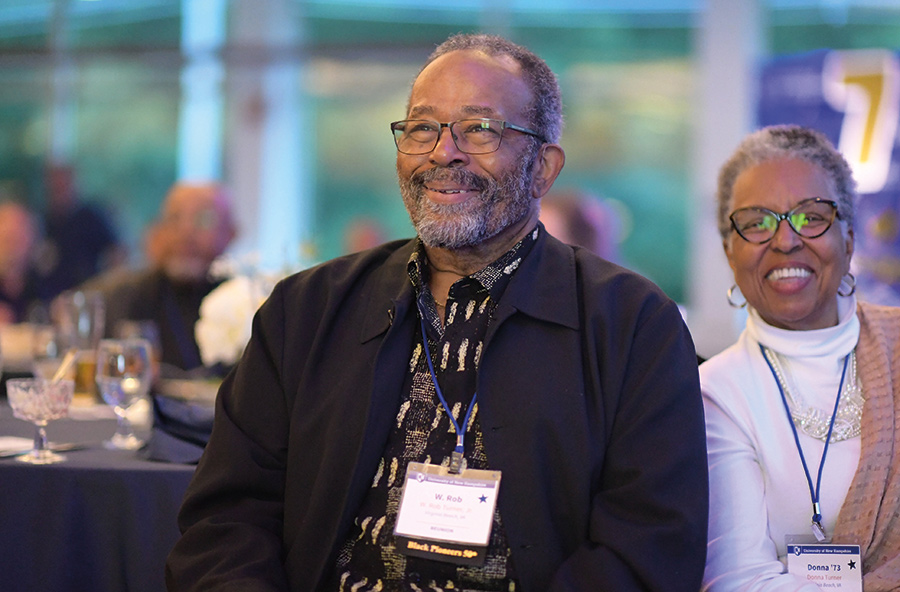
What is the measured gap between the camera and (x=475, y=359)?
2010 mm

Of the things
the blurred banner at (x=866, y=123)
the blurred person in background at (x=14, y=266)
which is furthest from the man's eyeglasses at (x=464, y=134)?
the blurred banner at (x=866, y=123)

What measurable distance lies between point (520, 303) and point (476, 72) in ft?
1.64

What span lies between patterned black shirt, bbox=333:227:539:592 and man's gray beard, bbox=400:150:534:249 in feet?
0.26

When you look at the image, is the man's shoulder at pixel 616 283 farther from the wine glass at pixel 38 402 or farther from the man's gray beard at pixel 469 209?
A: the wine glass at pixel 38 402

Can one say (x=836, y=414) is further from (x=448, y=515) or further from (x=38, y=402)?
(x=38, y=402)

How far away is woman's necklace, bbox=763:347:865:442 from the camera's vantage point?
7.12 ft

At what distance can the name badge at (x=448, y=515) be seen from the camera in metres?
1.81

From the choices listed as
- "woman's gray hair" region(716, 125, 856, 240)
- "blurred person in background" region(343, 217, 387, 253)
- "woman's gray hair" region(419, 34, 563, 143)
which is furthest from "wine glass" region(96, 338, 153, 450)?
"blurred person in background" region(343, 217, 387, 253)

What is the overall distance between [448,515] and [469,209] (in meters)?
0.63

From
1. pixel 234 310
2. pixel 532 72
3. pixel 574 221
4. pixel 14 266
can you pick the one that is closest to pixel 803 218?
pixel 532 72

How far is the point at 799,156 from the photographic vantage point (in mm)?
2342

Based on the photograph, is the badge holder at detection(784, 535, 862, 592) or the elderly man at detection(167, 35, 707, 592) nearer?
the elderly man at detection(167, 35, 707, 592)

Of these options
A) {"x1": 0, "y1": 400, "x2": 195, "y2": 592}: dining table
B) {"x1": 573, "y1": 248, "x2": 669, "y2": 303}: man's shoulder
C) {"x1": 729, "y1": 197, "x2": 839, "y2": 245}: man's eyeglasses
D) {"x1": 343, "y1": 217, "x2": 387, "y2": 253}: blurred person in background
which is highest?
{"x1": 729, "y1": 197, "x2": 839, "y2": 245}: man's eyeglasses

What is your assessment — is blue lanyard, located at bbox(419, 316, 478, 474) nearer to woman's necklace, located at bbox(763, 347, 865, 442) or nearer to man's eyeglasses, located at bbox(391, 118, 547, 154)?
man's eyeglasses, located at bbox(391, 118, 547, 154)
